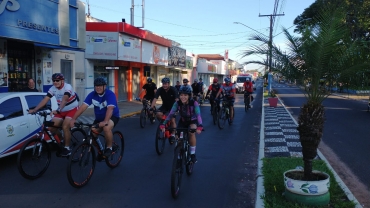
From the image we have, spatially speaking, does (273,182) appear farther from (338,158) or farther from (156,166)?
(338,158)

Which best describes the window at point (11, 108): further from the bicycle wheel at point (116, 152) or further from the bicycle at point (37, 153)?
the bicycle wheel at point (116, 152)

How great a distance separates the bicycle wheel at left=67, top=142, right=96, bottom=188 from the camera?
516 cm

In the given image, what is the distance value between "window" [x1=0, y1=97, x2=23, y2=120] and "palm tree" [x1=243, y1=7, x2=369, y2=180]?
17.2ft

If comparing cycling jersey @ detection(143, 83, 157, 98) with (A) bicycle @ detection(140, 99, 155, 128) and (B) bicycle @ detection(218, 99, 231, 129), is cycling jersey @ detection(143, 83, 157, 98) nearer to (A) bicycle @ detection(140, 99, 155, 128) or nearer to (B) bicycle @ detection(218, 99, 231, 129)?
(A) bicycle @ detection(140, 99, 155, 128)

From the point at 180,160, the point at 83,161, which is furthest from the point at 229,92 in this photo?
the point at 83,161

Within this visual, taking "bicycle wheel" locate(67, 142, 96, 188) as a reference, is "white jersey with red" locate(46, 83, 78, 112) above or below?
above

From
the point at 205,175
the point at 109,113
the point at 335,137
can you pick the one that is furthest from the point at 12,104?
the point at 335,137

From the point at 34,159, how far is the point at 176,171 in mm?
2583

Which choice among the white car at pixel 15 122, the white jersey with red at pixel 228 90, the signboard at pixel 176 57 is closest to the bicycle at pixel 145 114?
the white jersey with red at pixel 228 90

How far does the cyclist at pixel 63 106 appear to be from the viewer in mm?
6234

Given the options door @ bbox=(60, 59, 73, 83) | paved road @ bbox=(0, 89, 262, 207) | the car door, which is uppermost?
door @ bbox=(60, 59, 73, 83)

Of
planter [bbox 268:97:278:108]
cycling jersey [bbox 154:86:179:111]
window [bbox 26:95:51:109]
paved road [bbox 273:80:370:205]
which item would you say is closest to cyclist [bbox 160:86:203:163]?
paved road [bbox 273:80:370:205]

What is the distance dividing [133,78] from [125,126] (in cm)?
1275

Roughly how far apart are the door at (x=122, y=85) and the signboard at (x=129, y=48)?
1807 mm
